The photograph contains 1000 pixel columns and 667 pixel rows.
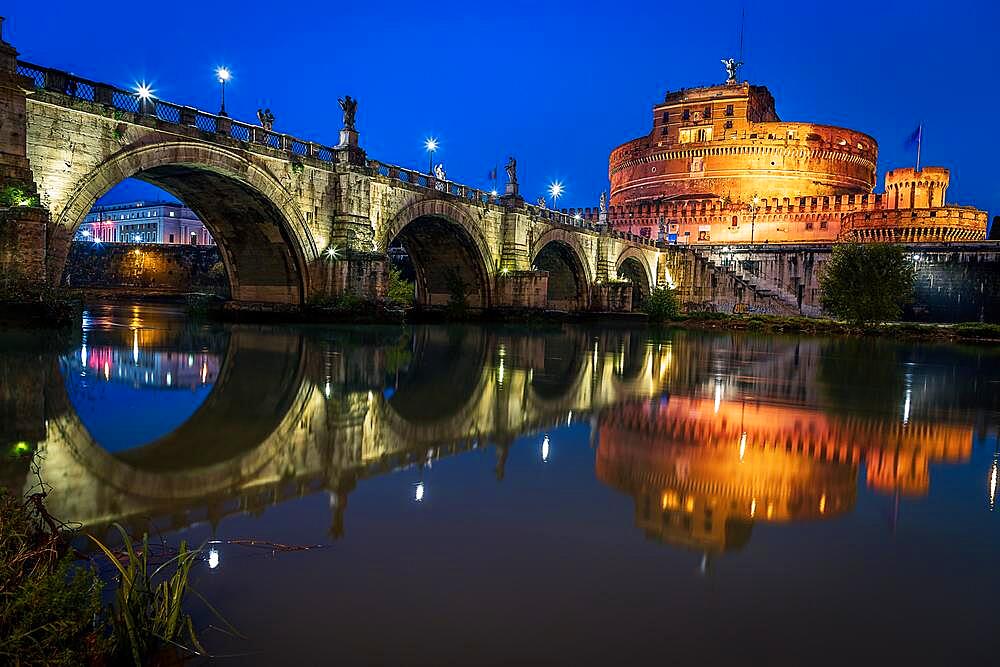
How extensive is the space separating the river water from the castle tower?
235ft

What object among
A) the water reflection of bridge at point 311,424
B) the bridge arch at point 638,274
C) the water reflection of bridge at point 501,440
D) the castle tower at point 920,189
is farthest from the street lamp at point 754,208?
the water reflection of bridge at point 501,440

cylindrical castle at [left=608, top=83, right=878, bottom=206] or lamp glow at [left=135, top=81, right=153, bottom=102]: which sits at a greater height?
cylindrical castle at [left=608, top=83, right=878, bottom=206]

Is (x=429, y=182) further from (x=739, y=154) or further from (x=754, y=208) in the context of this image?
(x=739, y=154)

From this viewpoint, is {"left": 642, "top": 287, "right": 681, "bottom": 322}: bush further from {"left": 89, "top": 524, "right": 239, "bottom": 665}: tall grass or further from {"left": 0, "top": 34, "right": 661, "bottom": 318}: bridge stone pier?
{"left": 89, "top": 524, "right": 239, "bottom": 665}: tall grass

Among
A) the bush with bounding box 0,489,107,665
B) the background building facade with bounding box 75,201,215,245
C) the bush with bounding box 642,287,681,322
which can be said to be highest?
the background building facade with bounding box 75,201,215,245

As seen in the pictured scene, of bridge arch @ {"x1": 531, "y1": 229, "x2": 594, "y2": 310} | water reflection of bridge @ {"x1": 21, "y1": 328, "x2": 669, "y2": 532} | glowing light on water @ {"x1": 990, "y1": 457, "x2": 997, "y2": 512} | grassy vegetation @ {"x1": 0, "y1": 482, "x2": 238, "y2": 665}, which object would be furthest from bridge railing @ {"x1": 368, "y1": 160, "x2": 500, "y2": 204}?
grassy vegetation @ {"x1": 0, "y1": 482, "x2": 238, "y2": 665}

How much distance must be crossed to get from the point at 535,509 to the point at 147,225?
107 m

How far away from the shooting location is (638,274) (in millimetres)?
59844

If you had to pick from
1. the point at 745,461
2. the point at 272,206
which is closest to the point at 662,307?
the point at 272,206

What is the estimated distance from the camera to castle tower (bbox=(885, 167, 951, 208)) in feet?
235

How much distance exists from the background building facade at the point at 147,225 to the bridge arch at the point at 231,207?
71.7 m

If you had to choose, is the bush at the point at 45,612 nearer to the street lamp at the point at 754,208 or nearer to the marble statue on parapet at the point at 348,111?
the marble statue on parapet at the point at 348,111

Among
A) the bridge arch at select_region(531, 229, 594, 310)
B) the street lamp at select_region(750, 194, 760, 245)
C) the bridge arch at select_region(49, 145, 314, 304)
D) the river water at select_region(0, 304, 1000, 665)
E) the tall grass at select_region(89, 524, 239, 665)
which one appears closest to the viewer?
the tall grass at select_region(89, 524, 239, 665)

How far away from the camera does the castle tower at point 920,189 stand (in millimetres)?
71750
